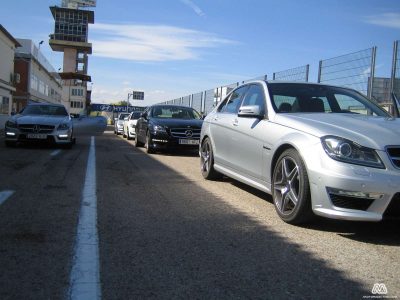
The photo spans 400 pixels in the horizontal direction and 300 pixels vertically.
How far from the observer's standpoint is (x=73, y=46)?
374 feet

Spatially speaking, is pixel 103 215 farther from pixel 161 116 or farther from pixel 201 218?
pixel 161 116

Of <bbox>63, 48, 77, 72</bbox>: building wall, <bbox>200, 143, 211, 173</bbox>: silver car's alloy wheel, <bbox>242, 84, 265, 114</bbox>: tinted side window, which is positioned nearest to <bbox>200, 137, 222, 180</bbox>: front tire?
<bbox>200, 143, 211, 173</bbox>: silver car's alloy wheel

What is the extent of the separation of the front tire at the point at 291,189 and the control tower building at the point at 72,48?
364ft

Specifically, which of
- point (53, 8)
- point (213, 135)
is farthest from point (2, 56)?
point (53, 8)

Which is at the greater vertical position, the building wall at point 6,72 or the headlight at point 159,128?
the building wall at point 6,72

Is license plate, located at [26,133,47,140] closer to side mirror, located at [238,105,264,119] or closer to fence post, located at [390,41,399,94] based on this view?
side mirror, located at [238,105,264,119]

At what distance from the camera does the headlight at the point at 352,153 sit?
437cm

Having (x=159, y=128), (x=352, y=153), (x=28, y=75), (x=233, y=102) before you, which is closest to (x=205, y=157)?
(x=233, y=102)

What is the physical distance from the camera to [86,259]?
377 cm

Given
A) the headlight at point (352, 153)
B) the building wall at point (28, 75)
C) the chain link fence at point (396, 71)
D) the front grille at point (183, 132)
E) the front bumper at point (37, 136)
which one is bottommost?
the front bumper at point (37, 136)

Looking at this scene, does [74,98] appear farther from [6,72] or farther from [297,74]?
[297,74]

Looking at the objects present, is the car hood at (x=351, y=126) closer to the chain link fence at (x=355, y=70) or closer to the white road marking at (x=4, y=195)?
the white road marking at (x=4, y=195)

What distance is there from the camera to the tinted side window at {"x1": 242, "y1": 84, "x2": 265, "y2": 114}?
625 centimetres

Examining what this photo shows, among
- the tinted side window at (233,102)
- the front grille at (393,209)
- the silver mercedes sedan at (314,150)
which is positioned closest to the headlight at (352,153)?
the silver mercedes sedan at (314,150)
